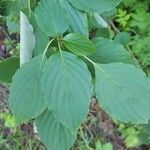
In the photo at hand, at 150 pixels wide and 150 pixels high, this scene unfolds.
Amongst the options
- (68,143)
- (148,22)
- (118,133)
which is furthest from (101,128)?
(68,143)

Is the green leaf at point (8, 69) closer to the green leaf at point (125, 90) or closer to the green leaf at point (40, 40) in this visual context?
the green leaf at point (40, 40)

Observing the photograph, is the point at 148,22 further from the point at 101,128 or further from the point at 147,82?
the point at 147,82

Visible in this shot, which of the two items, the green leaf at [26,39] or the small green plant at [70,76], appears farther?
the green leaf at [26,39]

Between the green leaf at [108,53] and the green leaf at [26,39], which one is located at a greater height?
the green leaf at [26,39]

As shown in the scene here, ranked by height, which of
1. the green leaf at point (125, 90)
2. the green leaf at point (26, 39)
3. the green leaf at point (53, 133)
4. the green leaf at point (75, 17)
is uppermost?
the green leaf at point (75, 17)

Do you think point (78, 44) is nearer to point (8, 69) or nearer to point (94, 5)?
point (94, 5)

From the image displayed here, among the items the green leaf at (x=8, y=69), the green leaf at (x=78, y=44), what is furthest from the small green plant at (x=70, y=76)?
the green leaf at (x=8, y=69)

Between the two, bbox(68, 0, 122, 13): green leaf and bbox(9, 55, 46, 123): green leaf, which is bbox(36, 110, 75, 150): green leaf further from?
bbox(68, 0, 122, 13): green leaf
